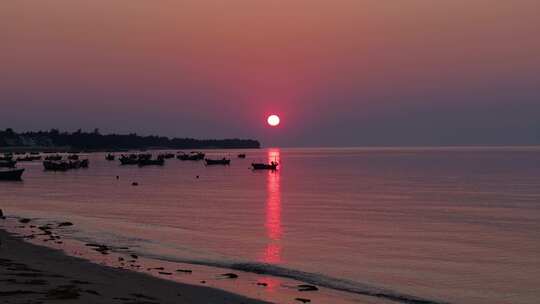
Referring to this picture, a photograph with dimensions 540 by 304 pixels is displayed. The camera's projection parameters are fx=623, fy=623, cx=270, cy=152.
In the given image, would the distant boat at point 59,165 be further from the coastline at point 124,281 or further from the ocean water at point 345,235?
the coastline at point 124,281

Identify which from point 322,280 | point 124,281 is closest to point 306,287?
point 322,280

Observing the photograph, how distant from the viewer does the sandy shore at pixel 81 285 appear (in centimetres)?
1596

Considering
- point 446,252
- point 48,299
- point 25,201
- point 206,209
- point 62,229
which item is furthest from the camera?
point 25,201

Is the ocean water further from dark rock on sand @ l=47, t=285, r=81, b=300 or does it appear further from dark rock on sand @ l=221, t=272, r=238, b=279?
dark rock on sand @ l=47, t=285, r=81, b=300

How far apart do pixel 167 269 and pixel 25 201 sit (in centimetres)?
4023

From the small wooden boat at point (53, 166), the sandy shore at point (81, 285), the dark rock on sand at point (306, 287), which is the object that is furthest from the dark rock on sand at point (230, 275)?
the small wooden boat at point (53, 166)

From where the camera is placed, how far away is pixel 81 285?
707 inches

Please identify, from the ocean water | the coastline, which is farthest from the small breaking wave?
the coastline

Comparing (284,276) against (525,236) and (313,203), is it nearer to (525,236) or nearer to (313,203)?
(525,236)

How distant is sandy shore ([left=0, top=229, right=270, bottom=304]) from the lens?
52.4 ft

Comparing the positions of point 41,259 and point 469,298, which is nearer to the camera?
point 469,298

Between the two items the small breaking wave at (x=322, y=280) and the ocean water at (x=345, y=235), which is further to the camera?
the ocean water at (x=345, y=235)

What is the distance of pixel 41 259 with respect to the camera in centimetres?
2327

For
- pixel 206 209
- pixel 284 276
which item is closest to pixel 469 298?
pixel 284 276
